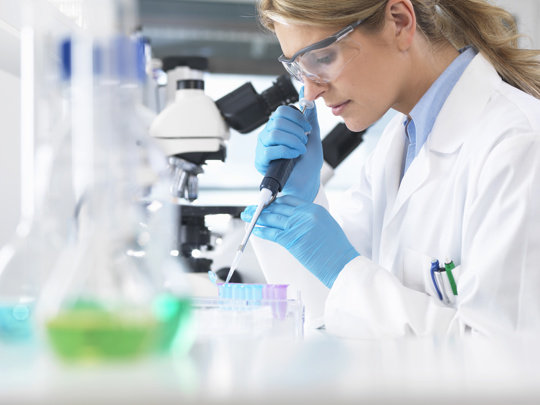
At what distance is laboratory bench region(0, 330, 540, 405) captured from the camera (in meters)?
0.35

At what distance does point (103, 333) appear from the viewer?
Result: 0.42 metres

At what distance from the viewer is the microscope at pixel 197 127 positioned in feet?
6.35

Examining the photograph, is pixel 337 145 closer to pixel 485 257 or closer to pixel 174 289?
pixel 485 257

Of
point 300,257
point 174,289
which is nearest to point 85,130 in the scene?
point 174,289

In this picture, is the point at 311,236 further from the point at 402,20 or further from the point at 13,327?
the point at 13,327

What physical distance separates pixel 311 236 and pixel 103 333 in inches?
43.6

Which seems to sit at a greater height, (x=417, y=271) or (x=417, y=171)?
(x=417, y=171)

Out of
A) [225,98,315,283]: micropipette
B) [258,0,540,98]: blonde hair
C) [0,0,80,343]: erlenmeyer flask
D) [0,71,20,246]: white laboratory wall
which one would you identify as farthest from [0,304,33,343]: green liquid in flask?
[258,0,540,98]: blonde hair

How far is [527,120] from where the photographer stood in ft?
4.37

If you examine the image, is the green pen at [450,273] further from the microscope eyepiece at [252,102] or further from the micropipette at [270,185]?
the microscope eyepiece at [252,102]

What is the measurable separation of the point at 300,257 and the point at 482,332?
1.79 feet

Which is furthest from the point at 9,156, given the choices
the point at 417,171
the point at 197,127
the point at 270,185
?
the point at 417,171

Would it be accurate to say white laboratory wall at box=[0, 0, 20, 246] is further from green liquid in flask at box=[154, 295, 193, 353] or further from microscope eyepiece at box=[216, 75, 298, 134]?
green liquid in flask at box=[154, 295, 193, 353]

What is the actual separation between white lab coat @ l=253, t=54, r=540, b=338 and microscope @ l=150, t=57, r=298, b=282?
1.20 feet
